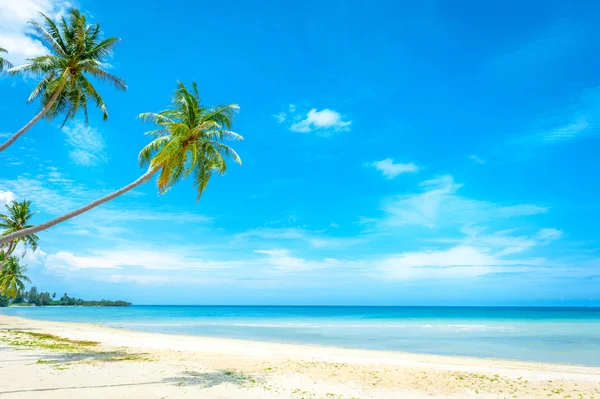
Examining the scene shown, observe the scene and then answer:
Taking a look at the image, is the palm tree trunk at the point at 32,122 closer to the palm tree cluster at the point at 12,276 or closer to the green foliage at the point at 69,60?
the green foliage at the point at 69,60

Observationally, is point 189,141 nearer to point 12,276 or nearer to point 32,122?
point 32,122

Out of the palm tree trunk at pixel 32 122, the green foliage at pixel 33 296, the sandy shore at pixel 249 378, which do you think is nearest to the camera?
the sandy shore at pixel 249 378

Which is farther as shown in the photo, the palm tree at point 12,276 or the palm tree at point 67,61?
the palm tree at point 12,276

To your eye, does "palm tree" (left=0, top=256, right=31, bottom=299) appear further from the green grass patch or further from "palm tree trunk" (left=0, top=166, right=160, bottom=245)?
"palm tree trunk" (left=0, top=166, right=160, bottom=245)

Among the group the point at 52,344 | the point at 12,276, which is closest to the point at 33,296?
the point at 12,276

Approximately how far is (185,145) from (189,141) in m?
0.18

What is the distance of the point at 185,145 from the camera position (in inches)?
516

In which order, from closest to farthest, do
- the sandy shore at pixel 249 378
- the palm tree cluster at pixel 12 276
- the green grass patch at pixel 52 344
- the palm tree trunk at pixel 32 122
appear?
the sandy shore at pixel 249 378, the palm tree trunk at pixel 32 122, the green grass patch at pixel 52 344, the palm tree cluster at pixel 12 276

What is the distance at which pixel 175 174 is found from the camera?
13664 mm

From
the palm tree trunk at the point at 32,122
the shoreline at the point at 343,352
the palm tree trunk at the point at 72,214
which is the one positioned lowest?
the shoreline at the point at 343,352

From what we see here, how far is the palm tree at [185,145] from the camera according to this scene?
12352mm

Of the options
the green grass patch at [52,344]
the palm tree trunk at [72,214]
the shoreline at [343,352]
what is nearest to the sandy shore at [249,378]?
the green grass patch at [52,344]

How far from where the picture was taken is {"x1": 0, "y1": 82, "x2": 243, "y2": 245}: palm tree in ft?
40.5

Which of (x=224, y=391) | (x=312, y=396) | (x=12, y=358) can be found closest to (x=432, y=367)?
(x=312, y=396)
